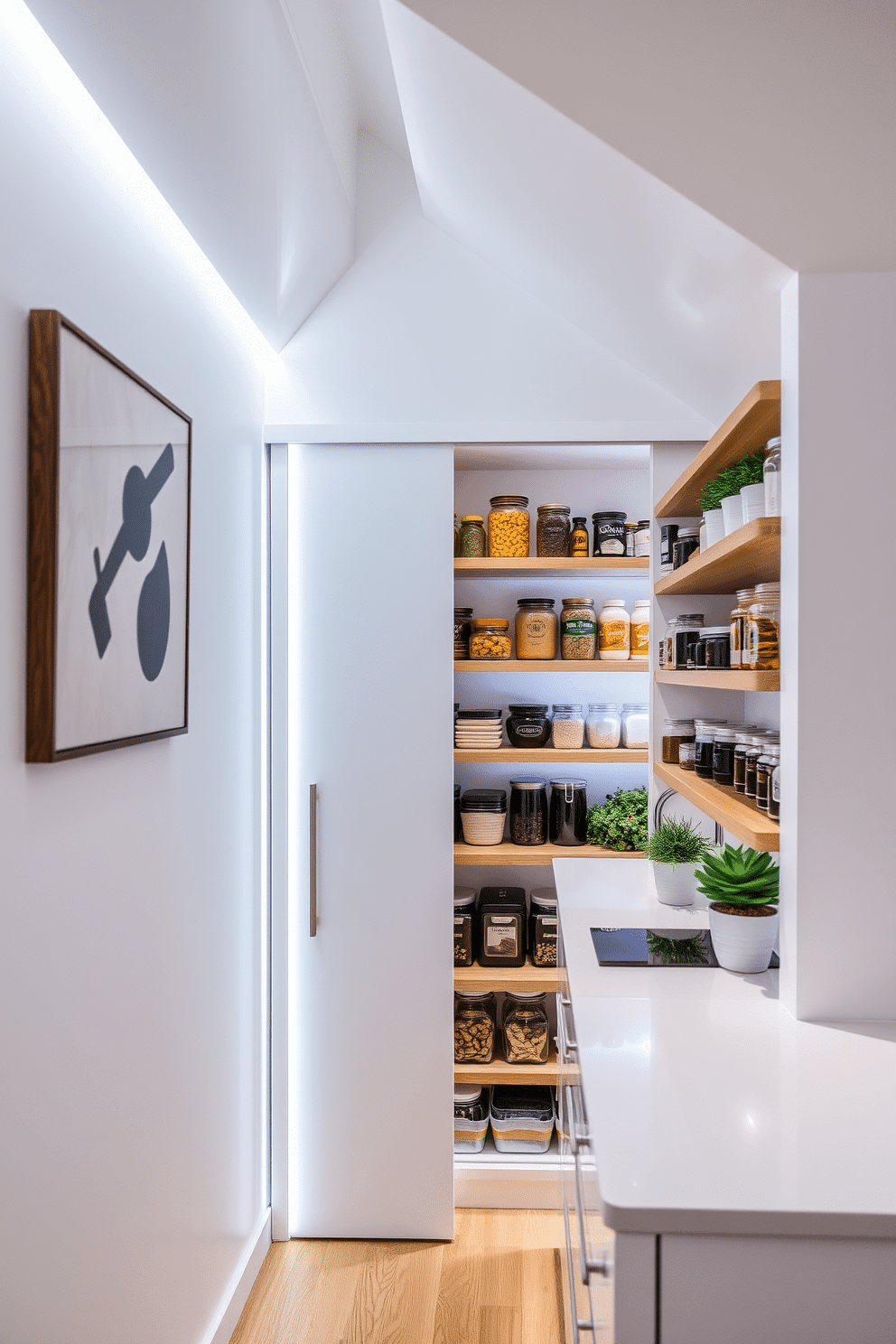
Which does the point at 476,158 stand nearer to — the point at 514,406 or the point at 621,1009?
the point at 514,406

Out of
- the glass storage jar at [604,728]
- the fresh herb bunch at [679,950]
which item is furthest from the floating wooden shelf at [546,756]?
the fresh herb bunch at [679,950]

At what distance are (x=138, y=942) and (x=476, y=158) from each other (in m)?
1.76

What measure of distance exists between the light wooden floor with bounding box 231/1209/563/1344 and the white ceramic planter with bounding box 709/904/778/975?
1.19m

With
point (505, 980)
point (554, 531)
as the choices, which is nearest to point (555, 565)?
point (554, 531)

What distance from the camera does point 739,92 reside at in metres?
1.33

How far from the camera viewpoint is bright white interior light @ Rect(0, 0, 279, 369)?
1.22 m

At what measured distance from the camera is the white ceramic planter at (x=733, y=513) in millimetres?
1781

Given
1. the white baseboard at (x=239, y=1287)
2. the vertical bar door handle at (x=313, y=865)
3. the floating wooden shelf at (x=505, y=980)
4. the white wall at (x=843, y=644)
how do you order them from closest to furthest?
the white wall at (x=843, y=644) → the white baseboard at (x=239, y=1287) → the vertical bar door handle at (x=313, y=865) → the floating wooden shelf at (x=505, y=980)

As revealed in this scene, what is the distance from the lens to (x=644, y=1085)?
122 cm

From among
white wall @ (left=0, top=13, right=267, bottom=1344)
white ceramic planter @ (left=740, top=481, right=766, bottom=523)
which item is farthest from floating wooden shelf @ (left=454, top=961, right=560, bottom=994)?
white ceramic planter @ (left=740, top=481, right=766, bottom=523)

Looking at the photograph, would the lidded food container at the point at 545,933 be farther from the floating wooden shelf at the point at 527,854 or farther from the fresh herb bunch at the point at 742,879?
the fresh herb bunch at the point at 742,879

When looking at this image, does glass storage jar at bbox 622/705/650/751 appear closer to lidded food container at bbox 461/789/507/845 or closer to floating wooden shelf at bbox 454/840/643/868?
floating wooden shelf at bbox 454/840/643/868

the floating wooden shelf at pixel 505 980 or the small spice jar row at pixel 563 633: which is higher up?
the small spice jar row at pixel 563 633

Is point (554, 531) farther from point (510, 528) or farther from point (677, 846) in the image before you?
point (677, 846)
